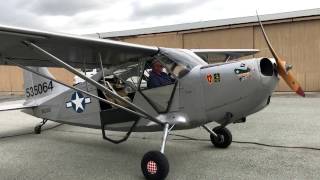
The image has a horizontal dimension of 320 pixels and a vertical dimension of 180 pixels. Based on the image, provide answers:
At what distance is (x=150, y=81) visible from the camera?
670 centimetres

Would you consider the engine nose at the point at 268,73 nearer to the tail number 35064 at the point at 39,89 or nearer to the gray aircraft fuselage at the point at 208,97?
the gray aircraft fuselage at the point at 208,97

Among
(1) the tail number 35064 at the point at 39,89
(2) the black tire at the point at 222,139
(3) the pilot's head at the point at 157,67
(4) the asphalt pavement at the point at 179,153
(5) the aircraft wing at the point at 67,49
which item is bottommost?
(4) the asphalt pavement at the point at 179,153

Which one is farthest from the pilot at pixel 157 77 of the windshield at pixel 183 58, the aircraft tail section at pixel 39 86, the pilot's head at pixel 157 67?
the aircraft tail section at pixel 39 86

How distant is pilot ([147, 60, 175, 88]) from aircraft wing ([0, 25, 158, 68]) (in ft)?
0.80

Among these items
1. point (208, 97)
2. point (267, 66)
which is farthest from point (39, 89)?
point (267, 66)

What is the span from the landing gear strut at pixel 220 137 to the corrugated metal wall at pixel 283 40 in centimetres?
1272

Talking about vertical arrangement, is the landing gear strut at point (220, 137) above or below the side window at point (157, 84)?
below

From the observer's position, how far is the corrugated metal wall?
19.6 m

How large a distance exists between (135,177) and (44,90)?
14.9 ft

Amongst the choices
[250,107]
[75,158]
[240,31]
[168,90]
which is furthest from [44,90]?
[240,31]

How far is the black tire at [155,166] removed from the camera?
5578 mm

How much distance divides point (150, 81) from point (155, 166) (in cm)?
161

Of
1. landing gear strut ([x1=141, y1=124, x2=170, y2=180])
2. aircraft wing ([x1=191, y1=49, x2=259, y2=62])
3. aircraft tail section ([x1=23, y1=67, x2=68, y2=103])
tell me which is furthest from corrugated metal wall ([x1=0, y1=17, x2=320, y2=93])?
landing gear strut ([x1=141, y1=124, x2=170, y2=180])

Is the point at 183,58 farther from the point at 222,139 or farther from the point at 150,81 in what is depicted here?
the point at 222,139
